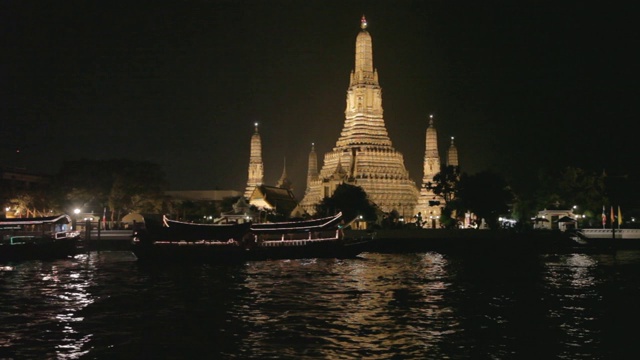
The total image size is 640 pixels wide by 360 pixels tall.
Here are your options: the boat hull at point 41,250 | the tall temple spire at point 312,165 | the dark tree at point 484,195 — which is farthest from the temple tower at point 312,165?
the boat hull at point 41,250

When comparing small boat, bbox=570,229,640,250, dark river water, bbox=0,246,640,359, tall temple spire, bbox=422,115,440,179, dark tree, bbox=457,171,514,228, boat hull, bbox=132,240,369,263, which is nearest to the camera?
dark river water, bbox=0,246,640,359

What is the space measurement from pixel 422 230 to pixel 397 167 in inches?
1199

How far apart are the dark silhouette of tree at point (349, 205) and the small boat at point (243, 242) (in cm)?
2378

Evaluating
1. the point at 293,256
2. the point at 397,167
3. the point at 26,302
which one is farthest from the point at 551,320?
the point at 397,167

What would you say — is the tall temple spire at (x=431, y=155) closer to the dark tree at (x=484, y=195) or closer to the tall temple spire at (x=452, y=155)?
the tall temple spire at (x=452, y=155)

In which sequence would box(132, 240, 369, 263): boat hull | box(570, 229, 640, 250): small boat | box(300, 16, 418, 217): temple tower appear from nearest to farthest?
box(132, 240, 369, 263): boat hull, box(570, 229, 640, 250): small boat, box(300, 16, 418, 217): temple tower

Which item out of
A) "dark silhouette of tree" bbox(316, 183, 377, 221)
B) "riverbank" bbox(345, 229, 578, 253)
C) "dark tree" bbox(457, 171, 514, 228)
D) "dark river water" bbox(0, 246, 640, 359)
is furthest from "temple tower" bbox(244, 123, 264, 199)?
"dark river water" bbox(0, 246, 640, 359)

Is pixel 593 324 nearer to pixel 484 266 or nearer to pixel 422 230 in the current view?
pixel 484 266

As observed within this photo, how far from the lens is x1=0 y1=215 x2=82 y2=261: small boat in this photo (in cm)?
5069

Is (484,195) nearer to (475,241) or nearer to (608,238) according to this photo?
(475,241)

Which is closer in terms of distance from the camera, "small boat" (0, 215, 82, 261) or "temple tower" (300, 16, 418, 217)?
"small boat" (0, 215, 82, 261)

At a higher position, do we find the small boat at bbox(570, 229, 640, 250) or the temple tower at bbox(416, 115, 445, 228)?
the temple tower at bbox(416, 115, 445, 228)

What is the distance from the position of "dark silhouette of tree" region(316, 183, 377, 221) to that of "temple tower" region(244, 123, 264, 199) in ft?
105

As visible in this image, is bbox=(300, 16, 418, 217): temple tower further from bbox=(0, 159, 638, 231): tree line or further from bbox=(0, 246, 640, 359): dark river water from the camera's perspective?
bbox=(0, 246, 640, 359): dark river water
